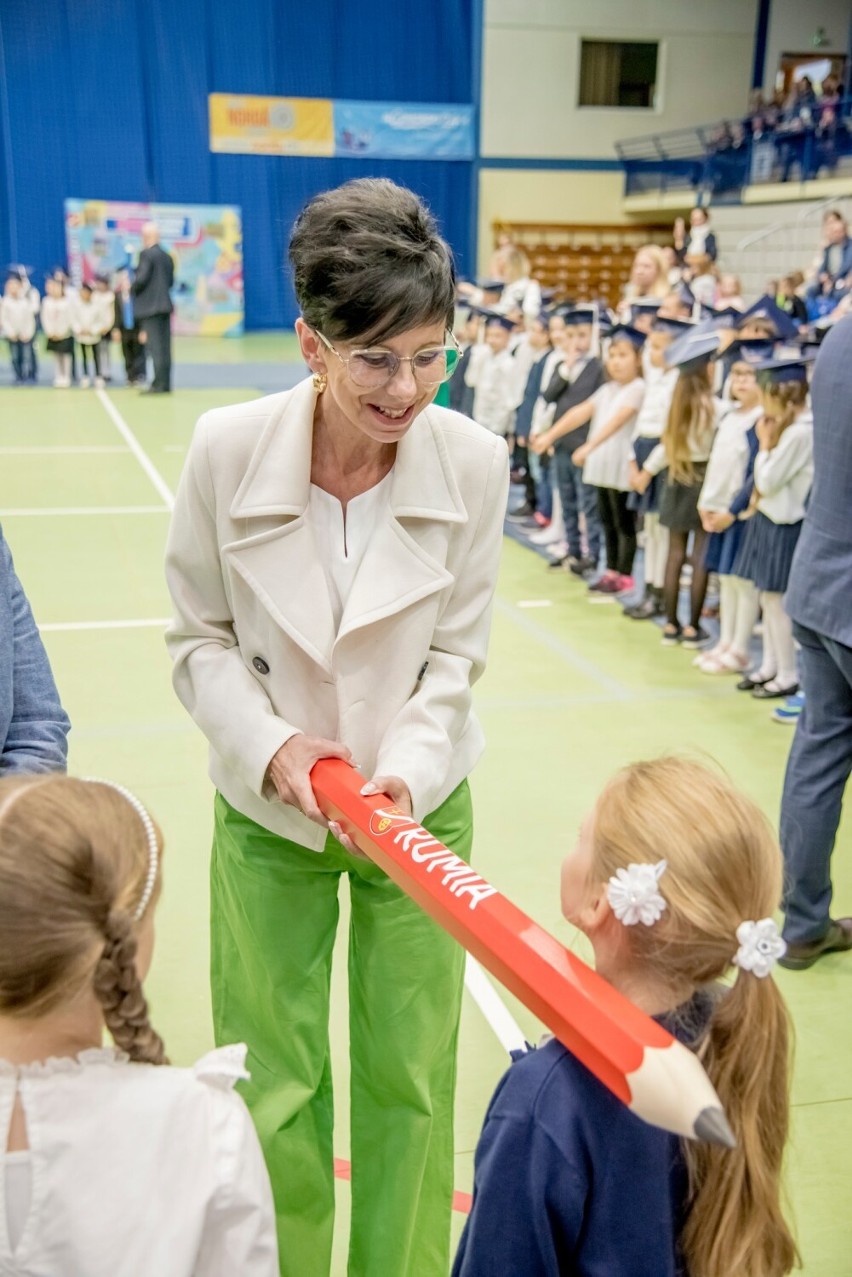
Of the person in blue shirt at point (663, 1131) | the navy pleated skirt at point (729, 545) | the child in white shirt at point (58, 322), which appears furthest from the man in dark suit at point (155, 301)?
the person in blue shirt at point (663, 1131)

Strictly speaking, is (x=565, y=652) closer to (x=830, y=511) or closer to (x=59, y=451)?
(x=830, y=511)

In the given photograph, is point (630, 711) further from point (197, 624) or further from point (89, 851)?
point (89, 851)

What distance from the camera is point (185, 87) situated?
78.7 feet

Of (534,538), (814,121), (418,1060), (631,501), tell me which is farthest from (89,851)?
(814,121)

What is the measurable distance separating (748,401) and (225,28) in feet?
71.0

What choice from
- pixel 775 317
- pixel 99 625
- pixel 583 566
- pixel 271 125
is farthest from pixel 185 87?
pixel 775 317

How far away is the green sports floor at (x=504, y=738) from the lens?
304 cm

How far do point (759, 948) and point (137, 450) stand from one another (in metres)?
10.5

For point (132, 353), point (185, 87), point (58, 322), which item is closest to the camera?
point (58, 322)

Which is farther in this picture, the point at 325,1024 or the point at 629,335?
the point at 629,335

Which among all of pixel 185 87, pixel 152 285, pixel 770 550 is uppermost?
pixel 185 87

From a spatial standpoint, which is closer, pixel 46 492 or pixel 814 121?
pixel 46 492

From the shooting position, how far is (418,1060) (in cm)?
210

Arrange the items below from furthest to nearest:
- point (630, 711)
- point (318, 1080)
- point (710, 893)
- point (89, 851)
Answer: point (630, 711) → point (318, 1080) → point (710, 893) → point (89, 851)
